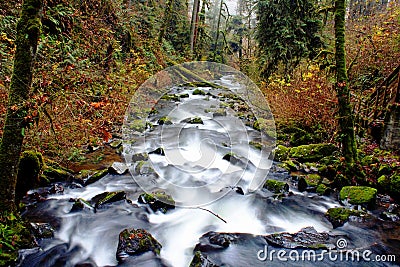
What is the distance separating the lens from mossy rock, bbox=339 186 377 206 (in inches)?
234

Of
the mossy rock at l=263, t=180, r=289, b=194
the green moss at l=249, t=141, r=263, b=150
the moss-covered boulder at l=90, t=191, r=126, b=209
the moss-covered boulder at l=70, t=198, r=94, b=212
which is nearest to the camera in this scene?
the moss-covered boulder at l=70, t=198, r=94, b=212

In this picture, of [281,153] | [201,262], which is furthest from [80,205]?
[281,153]

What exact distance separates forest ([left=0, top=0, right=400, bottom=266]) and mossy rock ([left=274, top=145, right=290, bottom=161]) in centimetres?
4

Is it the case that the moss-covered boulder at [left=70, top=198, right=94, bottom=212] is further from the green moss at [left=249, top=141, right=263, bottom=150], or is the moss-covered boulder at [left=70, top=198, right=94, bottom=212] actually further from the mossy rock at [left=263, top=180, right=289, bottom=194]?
the green moss at [left=249, top=141, right=263, bottom=150]

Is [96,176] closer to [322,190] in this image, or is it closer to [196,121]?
[322,190]

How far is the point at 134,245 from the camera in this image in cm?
430

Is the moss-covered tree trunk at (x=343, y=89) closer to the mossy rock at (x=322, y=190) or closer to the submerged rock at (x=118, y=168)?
the mossy rock at (x=322, y=190)

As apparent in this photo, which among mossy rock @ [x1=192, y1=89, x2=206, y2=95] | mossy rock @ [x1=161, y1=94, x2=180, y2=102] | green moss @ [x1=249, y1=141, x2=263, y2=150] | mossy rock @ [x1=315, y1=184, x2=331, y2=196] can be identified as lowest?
mossy rock @ [x1=315, y1=184, x2=331, y2=196]

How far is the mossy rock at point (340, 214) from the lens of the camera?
5.50 m

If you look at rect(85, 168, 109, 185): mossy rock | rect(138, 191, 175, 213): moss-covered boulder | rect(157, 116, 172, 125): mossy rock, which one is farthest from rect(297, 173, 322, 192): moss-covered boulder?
rect(157, 116, 172, 125): mossy rock

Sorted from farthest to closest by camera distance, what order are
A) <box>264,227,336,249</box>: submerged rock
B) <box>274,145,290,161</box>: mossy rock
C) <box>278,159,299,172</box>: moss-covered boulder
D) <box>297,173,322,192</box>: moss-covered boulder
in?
1. <box>274,145,290,161</box>: mossy rock
2. <box>278,159,299,172</box>: moss-covered boulder
3. <box>297,173,322,192</box>: moss-covered boulder
4. <box>264,227,336,249</box>: submerged rock

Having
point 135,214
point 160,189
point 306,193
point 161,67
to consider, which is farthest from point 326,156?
point 161,67

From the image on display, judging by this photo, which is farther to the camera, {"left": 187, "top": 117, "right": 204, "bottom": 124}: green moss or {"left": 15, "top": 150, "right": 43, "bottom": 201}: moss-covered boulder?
{"left": 187, "top": 117, "right": 204, "bottom": 124}: green moss

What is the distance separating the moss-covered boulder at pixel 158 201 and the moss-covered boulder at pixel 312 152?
177 inches
